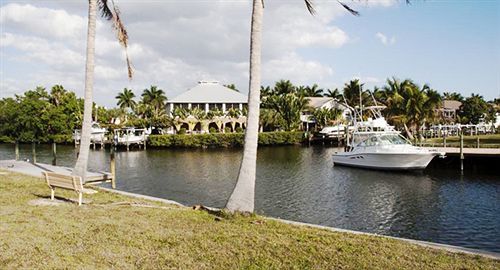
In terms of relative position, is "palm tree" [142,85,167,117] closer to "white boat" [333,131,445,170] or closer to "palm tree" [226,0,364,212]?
"white boat" [333,131,445,170]

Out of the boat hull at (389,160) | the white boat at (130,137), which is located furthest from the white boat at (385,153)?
the white boat at (130,137)

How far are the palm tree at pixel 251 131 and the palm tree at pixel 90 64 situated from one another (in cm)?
897

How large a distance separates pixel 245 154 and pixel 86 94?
9.98 meters

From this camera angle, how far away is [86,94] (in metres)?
18.5

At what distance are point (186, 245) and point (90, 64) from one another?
12.7 m

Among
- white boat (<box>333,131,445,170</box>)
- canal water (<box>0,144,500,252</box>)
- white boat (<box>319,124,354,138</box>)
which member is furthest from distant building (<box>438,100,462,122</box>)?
canal water (<box>0,144,500,252</box>)

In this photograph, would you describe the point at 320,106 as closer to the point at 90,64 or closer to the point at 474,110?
the point at 474,110

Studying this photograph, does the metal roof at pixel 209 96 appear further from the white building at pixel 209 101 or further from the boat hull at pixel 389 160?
the boat hull at pixel 389 160

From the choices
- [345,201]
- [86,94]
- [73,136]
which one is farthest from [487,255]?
[73,136]

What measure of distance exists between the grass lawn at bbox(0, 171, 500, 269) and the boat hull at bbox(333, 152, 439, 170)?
84.2ft

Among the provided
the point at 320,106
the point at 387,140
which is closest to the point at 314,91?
the point at 320,106

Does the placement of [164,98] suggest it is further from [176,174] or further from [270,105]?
[176,174]

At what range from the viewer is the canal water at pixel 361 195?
1711 cm

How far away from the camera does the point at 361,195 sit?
25.1m
